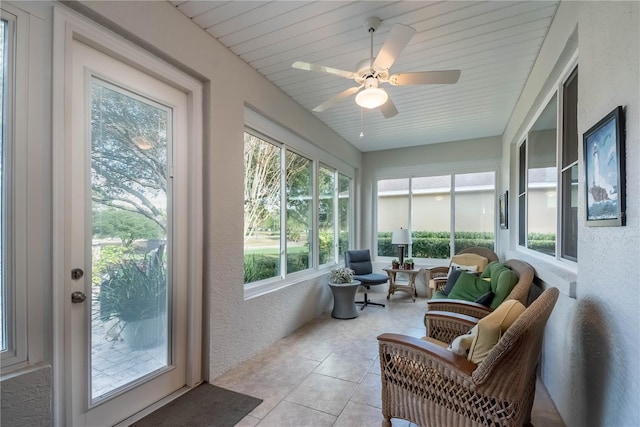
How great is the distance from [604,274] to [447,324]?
1138 mm

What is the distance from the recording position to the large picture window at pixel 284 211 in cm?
315

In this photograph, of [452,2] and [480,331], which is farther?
[452,2]

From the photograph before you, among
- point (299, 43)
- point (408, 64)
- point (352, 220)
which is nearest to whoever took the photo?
point (299, 43)

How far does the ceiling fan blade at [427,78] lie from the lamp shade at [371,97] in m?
0.14

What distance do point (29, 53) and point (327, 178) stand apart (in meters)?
3.68

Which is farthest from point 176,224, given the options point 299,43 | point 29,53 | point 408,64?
point 408,64

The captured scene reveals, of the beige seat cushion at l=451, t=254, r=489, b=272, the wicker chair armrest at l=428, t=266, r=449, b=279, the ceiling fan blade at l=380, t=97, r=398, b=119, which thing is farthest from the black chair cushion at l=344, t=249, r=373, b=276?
the ceiling fan blade at l=380, t=97, r=398, b=119

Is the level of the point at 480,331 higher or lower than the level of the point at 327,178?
lower

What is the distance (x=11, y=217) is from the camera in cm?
143

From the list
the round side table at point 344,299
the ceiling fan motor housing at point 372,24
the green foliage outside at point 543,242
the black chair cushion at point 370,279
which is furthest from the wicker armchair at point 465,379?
the black chair cushion at point 370,279

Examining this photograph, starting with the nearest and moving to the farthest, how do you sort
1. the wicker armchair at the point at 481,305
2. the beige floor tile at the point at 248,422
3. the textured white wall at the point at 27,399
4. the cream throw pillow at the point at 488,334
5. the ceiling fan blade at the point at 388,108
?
the textured white wall at the point at 27,399 → the cream throw pillow at the point at 488,334 → the beige floor tile at the point at 248,422 → the wicker armchair at the point at 481,305 → the ceiling fan blade at the point at 388,108

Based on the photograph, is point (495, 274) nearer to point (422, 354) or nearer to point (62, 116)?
point (422, 354)

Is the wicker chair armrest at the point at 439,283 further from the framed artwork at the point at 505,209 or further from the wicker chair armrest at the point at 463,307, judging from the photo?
the wicker chair armrest at the point at 463,307

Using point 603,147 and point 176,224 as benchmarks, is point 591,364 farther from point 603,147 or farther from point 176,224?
point 176,224
